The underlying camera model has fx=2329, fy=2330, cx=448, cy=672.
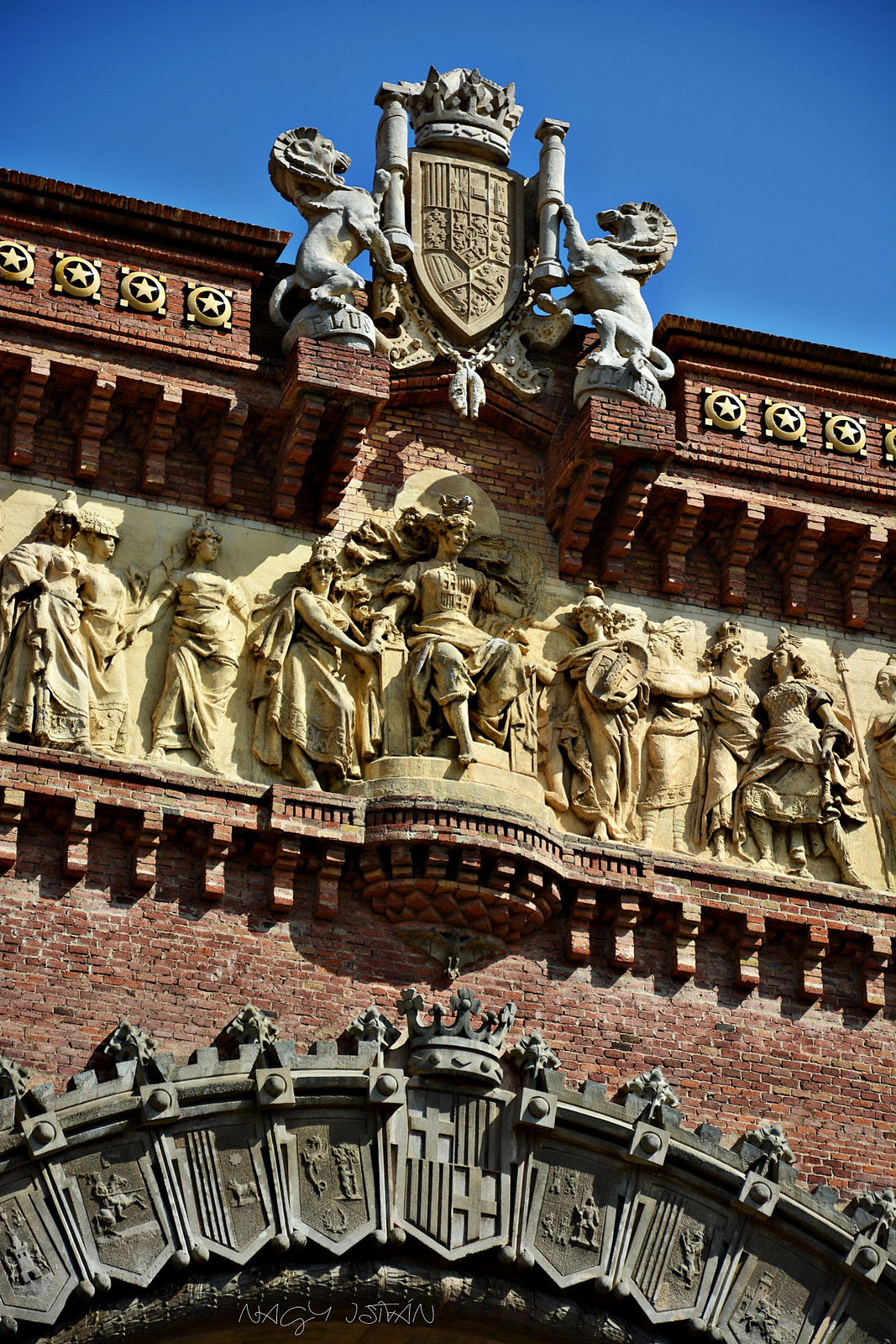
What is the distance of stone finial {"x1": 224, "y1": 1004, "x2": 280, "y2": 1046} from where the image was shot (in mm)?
15023

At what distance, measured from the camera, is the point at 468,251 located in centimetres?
1838

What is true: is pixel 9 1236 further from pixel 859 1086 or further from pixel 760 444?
pixel 760 444

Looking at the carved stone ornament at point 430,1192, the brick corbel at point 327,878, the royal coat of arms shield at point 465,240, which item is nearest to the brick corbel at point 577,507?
the royal coat of arms shield at point 465,240

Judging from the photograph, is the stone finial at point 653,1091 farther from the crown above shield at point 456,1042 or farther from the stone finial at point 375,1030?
the stone finial at point 375,1030

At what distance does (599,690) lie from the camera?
56.5ft

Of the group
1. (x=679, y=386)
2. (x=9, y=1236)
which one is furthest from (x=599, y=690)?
(x=9, y=1236)

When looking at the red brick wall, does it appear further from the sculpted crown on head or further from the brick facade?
the sculpted crown on head

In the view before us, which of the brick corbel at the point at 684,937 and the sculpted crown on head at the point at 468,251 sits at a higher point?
the sculpted crown on head at the point at 468,251

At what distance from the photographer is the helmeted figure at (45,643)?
621 inches

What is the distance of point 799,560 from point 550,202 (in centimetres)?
347

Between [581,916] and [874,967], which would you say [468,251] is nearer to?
[581,916]

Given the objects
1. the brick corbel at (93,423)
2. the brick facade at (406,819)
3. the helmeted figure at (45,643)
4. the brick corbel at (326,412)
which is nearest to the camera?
the brick facade at (406,819)

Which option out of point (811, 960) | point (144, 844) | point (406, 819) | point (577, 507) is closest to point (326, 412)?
point (577, 507)

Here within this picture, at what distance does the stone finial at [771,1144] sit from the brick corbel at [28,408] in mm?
6998
